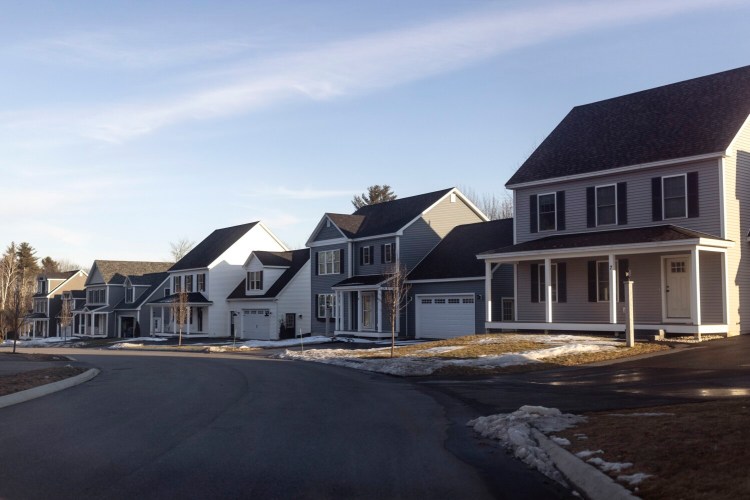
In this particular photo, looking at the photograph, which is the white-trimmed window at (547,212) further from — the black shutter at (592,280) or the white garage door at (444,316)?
the white garage door at (444,316)

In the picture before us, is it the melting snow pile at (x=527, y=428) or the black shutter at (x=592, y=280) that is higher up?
the black shutter at (x=592, y=280)

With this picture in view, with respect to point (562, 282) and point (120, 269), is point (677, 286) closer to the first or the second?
point (562, 282)

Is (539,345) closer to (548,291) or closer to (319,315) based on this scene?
(548,291)

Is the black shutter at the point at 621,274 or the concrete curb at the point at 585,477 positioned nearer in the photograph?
the concrete curb at the point at 585,477

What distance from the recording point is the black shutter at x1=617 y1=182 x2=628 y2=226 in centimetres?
3055

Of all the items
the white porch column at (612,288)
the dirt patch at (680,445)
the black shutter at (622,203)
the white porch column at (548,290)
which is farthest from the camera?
the white porch column at (548,290)

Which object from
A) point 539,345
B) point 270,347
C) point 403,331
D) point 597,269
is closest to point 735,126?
point 597,269

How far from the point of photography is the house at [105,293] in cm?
7981

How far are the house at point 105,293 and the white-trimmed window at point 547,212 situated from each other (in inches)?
2178

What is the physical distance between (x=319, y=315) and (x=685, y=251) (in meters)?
28.0

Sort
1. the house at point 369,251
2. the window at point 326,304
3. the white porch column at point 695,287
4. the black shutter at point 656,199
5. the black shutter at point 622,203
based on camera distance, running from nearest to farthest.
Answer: the white porch column at point 695,287, the black shutter at point 656,199, the black shutter at point 622,203, the house at point 369,251, the window at point 326,304

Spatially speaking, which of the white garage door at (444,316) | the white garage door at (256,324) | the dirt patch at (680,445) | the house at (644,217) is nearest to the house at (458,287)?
the white garage door at (444,316)

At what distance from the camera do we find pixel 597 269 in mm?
31297

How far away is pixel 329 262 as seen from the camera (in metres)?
50.2
